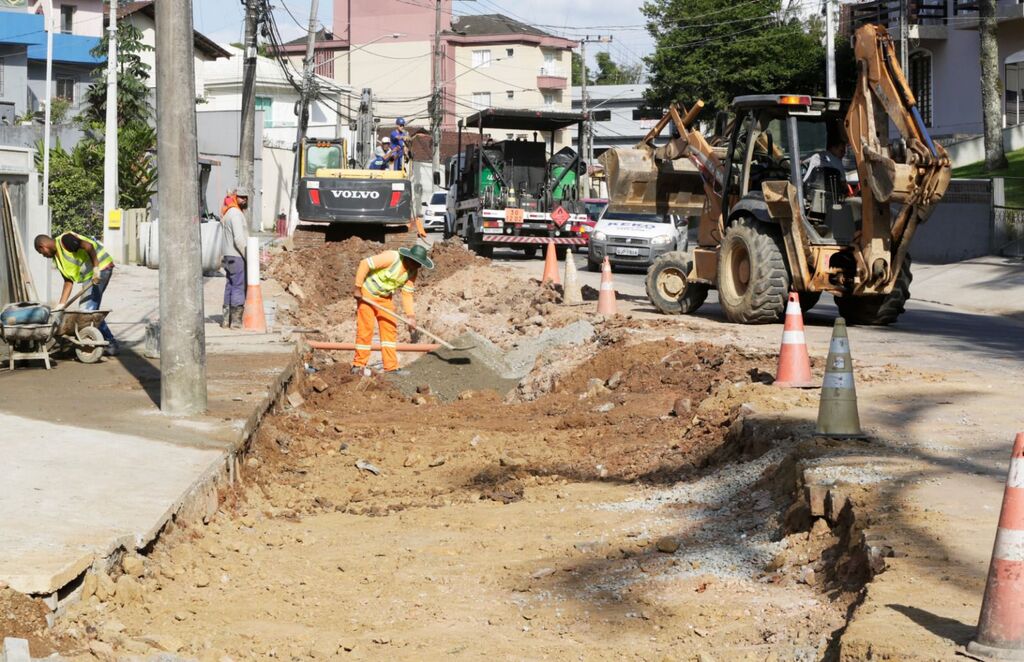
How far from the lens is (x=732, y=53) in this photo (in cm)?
5719

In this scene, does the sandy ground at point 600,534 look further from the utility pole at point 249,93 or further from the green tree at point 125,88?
the green tree at point 125,88

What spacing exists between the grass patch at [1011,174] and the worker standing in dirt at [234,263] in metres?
20.7

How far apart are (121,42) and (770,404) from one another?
4026 cm

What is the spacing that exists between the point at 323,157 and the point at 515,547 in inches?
1053

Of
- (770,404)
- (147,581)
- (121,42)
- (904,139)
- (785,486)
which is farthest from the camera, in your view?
(121,42)

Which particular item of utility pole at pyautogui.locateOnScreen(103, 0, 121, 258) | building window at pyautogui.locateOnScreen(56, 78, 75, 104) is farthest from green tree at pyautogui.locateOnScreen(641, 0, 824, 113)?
utility pole at pyautogui.locateOnScreen(103, 0, 121, 258)

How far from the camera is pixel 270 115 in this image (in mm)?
68438

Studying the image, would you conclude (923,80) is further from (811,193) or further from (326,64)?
(326,64)

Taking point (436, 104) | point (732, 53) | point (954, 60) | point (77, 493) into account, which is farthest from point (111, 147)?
point (732, 53)

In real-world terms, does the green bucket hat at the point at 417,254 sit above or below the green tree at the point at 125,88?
below

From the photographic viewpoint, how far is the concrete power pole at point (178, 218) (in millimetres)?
9727

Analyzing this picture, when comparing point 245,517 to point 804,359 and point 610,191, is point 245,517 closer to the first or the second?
point 804,359

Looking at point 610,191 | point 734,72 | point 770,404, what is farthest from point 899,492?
point 734,72

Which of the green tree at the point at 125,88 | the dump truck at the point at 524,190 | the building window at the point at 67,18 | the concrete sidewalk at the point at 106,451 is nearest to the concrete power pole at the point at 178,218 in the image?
the concrete sidewalk at the point at 106,451
